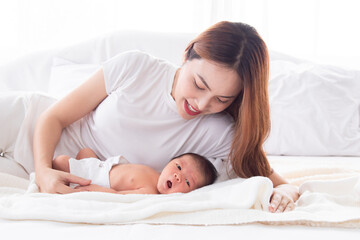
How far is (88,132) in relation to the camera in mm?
1753

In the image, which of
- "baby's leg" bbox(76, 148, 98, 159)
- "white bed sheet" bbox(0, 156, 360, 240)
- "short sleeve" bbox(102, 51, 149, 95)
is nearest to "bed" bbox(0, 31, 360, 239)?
"white bed sheet" bbox(0, 156, 360, 240)

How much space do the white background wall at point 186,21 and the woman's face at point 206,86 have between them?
1.87 m

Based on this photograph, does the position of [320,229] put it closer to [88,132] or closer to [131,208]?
[131,208]

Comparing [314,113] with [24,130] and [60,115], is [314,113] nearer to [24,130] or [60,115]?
[60,115]

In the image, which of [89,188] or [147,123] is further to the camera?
[147,123]

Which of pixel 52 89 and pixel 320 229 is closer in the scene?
pixel 320 229

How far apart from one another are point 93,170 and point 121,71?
0.43 metres

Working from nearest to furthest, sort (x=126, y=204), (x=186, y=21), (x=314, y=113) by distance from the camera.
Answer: (x=126, y=204) → (x=314, y=113) → (x=186, y=21)

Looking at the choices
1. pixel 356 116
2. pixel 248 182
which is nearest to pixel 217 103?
pixel 248 182

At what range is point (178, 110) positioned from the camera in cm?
166

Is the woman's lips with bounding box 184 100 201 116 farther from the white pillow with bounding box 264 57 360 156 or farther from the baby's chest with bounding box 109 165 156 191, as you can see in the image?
the white pillow with bounding box 264 57 360 156

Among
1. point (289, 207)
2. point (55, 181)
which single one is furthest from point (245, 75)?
point (55, 181)

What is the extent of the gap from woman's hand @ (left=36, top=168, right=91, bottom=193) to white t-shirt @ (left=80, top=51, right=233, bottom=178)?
0.31 metres

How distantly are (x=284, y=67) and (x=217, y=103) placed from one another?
1201 millimetres
